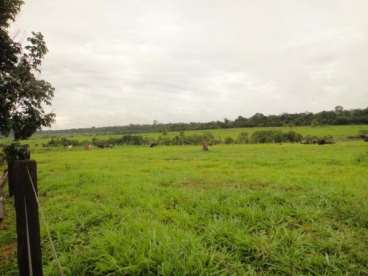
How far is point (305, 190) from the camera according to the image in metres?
6.09

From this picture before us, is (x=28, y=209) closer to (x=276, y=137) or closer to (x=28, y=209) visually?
(x=28, y=209)

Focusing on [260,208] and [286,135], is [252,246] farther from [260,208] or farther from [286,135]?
[286,135]

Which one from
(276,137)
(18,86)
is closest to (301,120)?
(276,137)

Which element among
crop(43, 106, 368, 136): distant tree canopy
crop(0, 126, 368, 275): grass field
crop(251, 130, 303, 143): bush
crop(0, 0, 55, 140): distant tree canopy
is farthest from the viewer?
crop(43, 106, 368, 136): distant tree canopy

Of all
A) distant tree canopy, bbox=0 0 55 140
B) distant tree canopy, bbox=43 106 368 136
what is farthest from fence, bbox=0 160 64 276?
distant tree canopy, bbox=43 106 368 136

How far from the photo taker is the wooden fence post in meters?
2.21

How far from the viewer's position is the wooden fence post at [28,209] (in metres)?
2.21

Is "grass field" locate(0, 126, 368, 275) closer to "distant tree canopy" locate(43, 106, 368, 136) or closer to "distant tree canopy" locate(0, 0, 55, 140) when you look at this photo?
"distant tree canopy" locate(0, 0, 55, 140)

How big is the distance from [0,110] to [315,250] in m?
6.81

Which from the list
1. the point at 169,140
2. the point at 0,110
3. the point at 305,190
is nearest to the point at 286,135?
the point at 169,140

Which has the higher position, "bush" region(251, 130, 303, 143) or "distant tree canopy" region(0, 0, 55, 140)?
"distant tree canopy" region(0, 0, 55, 140)

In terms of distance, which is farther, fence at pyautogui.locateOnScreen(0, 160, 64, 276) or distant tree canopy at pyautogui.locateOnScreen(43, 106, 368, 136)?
distant tree canopy at pyautogui.locateOnScreen(43, 106, 368, 136)

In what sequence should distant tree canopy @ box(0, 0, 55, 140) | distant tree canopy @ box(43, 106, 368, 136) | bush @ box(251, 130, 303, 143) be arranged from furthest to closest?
distant tree canopy @ box(43, 106, 368, 136), bush @ box(251, 130, 303, 143), distant tree canopy @ box(0, 0, 55, 140)

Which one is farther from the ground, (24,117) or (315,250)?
(24,117)
